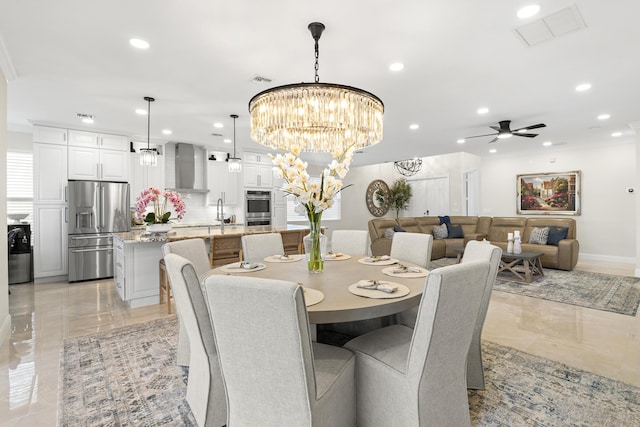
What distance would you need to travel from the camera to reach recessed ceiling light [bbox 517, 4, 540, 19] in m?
2.09

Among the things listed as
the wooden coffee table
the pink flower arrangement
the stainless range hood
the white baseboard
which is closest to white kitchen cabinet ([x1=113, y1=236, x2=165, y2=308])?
the pink flower arrangement

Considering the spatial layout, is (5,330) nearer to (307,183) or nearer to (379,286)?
(307,183)

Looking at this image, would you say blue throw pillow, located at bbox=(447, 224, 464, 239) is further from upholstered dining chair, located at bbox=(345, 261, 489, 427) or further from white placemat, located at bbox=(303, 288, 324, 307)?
white placemat, located at bbox=(303, 288, 324, 307)

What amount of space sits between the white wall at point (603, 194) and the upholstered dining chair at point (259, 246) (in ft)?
23.0

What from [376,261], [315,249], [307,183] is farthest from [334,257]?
[307,183]

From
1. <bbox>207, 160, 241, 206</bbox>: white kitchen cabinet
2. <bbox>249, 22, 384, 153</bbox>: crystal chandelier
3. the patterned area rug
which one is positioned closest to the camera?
<bbox>249, 22, 384, 153</bbox>: crystal chandelier

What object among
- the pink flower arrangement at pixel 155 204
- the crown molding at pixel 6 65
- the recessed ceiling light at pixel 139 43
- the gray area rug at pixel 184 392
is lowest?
the gray area rug at pixel 184 392

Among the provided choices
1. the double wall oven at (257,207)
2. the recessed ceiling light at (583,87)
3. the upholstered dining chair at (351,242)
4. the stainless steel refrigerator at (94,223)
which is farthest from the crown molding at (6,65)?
the recessed ceiling light at (583,87)

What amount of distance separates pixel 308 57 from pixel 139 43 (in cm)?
134

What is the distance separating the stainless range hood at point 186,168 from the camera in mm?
6227

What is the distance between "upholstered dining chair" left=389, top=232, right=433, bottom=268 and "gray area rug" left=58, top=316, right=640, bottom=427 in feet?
2.88

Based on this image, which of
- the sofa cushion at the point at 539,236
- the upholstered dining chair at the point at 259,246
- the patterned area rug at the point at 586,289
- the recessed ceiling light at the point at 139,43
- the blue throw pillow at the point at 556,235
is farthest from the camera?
the sofa cushion at the point at 539,236

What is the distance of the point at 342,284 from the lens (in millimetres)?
1911

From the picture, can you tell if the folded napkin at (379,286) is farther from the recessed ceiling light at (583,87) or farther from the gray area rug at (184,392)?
the recessed ceiling light at (583,87)
